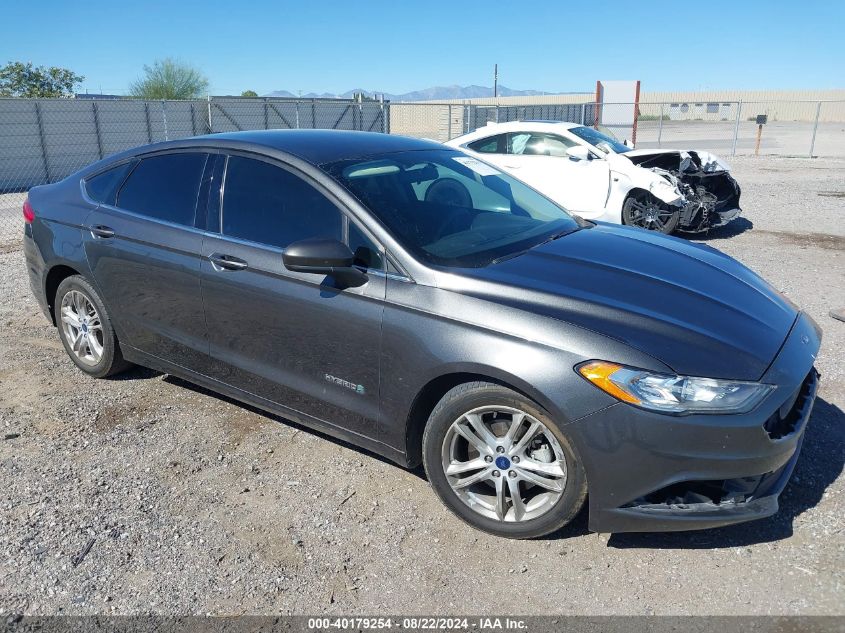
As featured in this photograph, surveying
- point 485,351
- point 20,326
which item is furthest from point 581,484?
point 20,326

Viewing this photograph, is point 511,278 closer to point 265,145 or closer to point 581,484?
point 581,484

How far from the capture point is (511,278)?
10.3ft

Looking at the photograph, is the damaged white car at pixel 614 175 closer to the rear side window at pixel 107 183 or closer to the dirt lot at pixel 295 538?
the dirt lot at pixel 295 538

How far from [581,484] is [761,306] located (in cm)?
136

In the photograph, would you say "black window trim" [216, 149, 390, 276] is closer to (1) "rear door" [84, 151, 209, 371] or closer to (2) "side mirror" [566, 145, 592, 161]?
(1) "rear door" [84, 151, 209, 371]

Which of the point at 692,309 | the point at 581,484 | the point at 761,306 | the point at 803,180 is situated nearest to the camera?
the point at 581,484

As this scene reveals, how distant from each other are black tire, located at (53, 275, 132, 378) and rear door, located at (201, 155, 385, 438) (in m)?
1.11

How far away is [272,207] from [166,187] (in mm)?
928

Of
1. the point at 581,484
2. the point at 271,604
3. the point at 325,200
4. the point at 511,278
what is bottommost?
the point at 271,604

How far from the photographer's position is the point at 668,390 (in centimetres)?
268

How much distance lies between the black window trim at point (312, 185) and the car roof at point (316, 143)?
0.06 m

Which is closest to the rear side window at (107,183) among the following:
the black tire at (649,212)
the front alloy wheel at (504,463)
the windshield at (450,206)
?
the windshield at (450,206)

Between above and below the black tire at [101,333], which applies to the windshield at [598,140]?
above

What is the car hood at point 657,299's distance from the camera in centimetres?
281
